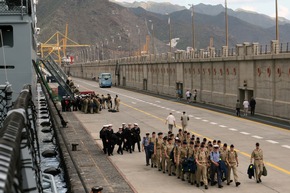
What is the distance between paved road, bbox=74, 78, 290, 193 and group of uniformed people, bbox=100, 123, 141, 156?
47 cm

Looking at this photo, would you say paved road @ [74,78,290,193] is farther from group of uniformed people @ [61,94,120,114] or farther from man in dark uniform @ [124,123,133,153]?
group of uniformed people @ [61,94,120,114]

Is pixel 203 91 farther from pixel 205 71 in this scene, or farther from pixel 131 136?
pixel 131 136

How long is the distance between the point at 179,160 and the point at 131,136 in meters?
6.56

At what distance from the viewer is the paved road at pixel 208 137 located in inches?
711

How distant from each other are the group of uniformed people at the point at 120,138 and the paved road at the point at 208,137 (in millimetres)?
466

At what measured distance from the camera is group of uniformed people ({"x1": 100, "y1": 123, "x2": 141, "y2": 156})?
80.1ft

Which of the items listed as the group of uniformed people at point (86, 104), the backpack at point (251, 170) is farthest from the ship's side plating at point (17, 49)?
the group of uniformed people at point (86, 104)

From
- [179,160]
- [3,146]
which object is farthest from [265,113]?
[3,146]

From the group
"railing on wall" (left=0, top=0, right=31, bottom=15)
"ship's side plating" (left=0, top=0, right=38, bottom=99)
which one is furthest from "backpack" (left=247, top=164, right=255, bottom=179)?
"railing on wall" (left=0, top=0, right=31, bottom=15)

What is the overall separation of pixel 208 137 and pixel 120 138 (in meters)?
7.53

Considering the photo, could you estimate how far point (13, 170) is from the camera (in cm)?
281

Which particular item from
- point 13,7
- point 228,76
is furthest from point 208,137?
point 228,76

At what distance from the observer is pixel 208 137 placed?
30.5 meters

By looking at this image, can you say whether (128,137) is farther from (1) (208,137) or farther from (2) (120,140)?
(1) (208,137)
